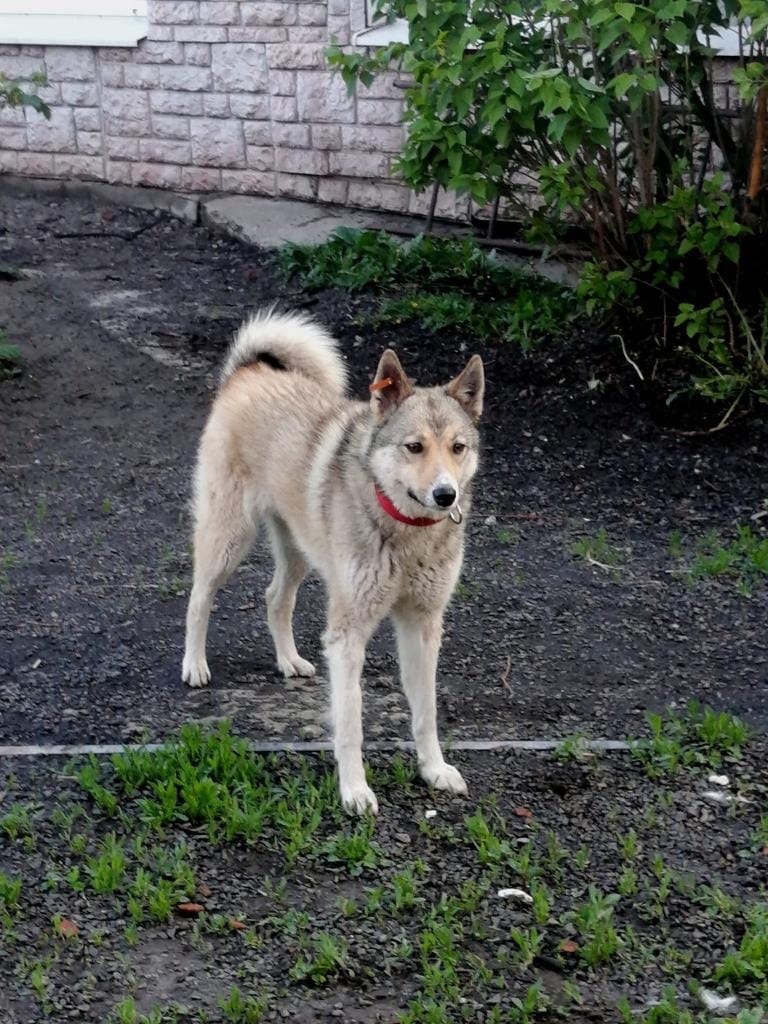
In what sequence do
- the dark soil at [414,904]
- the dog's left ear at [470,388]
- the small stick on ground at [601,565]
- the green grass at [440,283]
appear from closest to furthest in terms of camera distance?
the dark soil at [414,904], the dog's left ear at [470,388], the small stick on ground at [601,565], the green grass at [440,283]

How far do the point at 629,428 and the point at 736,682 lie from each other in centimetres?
266

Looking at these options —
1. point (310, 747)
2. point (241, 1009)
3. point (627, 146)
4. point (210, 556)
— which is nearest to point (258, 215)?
point (627, 146)

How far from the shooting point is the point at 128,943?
367 centimetres

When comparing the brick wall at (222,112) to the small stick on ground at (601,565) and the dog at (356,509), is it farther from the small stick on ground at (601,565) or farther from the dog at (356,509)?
the dog at (356,509)

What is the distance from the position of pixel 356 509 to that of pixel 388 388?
0.41 m

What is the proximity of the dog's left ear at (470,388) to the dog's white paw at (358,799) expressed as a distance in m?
1.24

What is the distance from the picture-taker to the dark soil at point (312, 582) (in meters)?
5.15

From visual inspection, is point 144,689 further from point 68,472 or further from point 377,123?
point 377,123

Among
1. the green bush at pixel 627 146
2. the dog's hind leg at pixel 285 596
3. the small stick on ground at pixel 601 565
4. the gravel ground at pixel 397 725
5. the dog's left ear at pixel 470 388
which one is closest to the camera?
the gravel ground at pixel 397 725

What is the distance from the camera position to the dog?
436cm

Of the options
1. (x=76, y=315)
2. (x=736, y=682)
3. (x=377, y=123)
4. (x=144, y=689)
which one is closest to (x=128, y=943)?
(x=144, y=689)

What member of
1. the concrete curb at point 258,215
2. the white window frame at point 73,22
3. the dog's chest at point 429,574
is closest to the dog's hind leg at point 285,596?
the dog's chest at point 429,574

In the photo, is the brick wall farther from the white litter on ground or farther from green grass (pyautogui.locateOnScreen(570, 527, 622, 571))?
the white litter on ground

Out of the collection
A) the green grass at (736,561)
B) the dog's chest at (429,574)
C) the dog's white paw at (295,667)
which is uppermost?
the dog's chest at (429,574)
